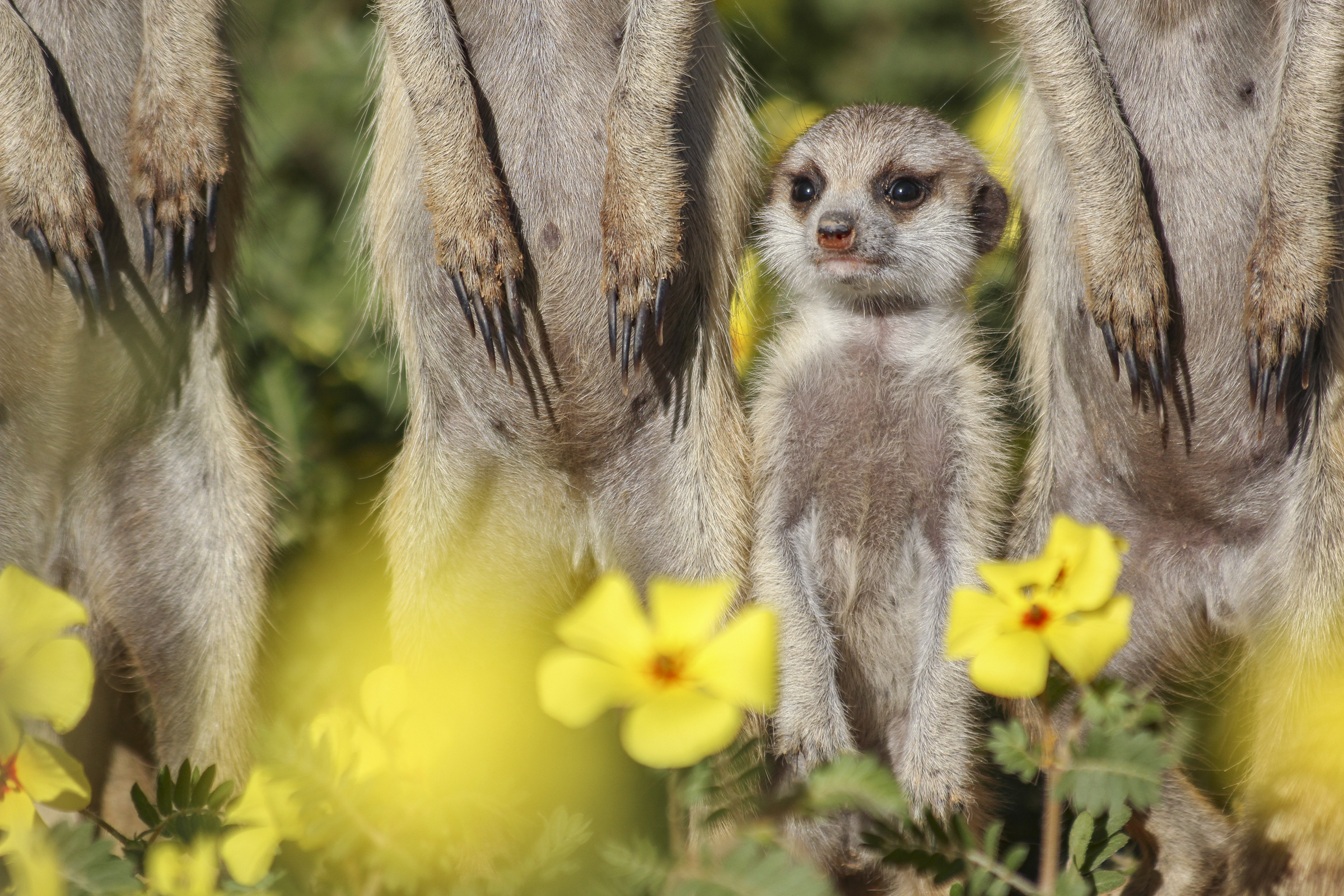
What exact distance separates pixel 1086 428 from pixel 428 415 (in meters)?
1.70

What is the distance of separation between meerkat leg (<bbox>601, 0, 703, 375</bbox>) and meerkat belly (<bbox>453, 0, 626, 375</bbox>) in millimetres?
129

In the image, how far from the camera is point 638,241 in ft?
10.2

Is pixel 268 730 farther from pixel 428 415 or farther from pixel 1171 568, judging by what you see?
pixel 1171 568

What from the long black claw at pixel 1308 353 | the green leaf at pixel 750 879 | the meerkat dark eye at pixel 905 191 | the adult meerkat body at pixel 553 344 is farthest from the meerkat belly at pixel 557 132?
the green leaf at pixel 750 879

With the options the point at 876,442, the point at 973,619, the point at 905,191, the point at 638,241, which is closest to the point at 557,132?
the point at 638,241

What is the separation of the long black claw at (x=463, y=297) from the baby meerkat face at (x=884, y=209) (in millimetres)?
839

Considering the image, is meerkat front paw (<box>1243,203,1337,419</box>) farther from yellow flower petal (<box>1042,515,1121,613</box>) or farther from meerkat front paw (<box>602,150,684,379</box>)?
meerkat front paw (<box>602,150,684,379</box>)

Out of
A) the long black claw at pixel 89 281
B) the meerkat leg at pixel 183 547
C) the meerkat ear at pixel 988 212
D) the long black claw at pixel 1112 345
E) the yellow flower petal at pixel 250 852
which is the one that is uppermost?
the meerkat ear at pixel 988 212

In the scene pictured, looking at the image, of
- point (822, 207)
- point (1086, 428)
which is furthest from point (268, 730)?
point (1086, 428)

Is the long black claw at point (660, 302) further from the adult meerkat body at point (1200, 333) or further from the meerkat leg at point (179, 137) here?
the meerkat leg at point (179, 137)

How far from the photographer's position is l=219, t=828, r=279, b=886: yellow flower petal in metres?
1.96

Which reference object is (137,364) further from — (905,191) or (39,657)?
(905,191)

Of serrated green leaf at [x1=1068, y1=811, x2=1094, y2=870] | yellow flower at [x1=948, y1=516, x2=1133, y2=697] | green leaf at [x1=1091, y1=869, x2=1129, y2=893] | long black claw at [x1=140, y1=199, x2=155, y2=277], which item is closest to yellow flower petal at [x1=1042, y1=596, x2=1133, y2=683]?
yellow flower at [x1=948, y1=516, x2=1133, y2=697]

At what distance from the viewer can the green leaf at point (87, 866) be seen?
1931mm
